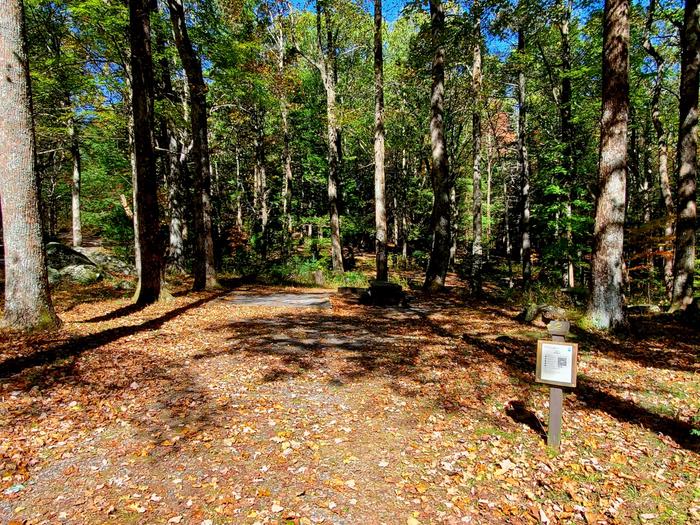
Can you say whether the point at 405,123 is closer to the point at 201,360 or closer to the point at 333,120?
the point at 333,120

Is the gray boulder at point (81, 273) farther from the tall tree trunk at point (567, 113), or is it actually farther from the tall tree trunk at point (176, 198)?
the tall tree trunk at point (567, 113)

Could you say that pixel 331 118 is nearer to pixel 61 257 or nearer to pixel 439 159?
pixel 439 159

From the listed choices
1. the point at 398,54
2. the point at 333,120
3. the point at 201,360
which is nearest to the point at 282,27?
the point at 333,120

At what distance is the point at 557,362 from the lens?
3482 millimetres

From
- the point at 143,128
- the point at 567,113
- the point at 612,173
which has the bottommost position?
the point at 612,173

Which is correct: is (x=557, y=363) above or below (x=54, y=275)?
below

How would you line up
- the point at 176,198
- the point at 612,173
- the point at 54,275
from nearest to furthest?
1. the point at 612,173
2. the point at 54,275
3. the point at 176,198

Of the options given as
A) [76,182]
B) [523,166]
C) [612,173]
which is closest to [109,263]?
[76,182]

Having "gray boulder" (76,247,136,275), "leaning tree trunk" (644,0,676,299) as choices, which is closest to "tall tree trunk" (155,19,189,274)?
"gray boulder" (76,247,136,275)

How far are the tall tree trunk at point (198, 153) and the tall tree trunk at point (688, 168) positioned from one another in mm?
13157

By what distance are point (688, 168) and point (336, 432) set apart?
418 inches

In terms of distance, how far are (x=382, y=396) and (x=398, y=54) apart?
2659cm

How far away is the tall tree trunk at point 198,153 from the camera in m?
11.2

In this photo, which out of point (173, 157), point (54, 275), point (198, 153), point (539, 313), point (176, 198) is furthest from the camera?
point (173, 157)
